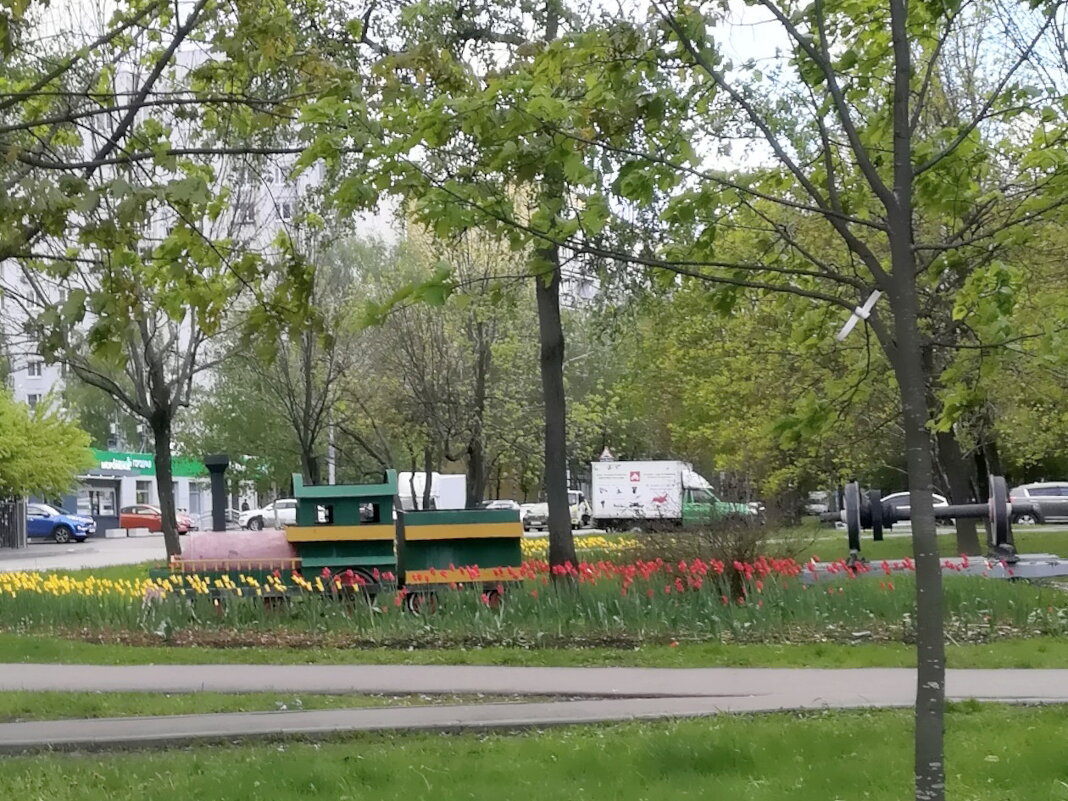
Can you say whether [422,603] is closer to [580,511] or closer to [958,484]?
[958,484]

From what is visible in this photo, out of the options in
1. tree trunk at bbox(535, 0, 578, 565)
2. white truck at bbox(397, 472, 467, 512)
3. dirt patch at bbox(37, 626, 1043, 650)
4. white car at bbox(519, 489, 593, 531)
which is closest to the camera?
dirt patch at bbox(37, 626, 1043, 650)

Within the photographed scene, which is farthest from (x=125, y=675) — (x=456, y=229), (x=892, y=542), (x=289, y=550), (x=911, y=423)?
(x=892, y=542)

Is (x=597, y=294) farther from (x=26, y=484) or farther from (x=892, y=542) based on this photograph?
(x=26, y=484)

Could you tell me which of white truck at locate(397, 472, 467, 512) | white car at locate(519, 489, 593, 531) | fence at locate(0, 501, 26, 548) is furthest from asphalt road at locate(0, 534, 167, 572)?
white car at locate(519, 489, 593, 531)

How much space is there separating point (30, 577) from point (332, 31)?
9234 mm

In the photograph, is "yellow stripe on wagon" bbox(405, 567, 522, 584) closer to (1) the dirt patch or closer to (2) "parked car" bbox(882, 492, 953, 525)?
→ (1) the dirt patch

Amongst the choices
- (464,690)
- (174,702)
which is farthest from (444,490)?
(174,702)

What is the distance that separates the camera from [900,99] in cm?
466

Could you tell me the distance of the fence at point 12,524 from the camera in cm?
4488

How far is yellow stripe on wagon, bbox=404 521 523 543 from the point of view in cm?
1434

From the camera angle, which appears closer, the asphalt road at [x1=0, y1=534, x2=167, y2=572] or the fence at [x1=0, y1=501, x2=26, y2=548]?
the asphalt road at [x1=0, y1=534, x2=167, y2=572]

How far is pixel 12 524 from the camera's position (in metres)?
45.1

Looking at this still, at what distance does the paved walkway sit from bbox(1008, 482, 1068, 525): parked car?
3518 cm

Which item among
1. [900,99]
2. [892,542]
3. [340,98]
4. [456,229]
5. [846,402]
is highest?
[340,98]
